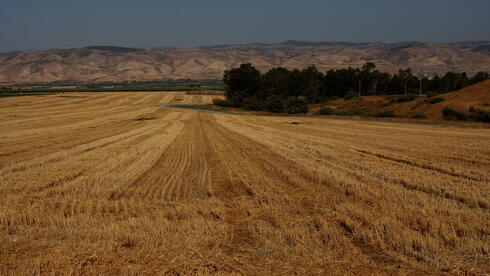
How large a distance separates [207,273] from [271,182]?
18.4 ft

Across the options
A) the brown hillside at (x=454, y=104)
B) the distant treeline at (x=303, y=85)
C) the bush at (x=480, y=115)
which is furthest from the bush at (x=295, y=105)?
the bush at (x=480, y=115)

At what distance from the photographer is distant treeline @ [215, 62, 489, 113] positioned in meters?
68.1

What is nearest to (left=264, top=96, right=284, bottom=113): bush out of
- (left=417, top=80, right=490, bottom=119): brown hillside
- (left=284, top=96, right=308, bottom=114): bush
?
(left=284, top=96, right=308, bottom=114): bush

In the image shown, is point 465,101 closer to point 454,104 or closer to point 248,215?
point 454,104

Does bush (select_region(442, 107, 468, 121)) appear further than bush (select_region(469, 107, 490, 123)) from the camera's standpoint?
Yes

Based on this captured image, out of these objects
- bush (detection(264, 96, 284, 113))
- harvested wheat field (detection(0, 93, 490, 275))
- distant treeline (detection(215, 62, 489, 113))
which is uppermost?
distant treeline (detection(215, 62, 489, 113))

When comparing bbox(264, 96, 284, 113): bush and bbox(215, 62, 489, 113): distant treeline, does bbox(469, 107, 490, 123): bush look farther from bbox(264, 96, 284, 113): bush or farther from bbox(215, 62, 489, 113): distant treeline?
bbox(264, 96, 284, 113): bush

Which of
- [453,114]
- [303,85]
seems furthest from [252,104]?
[453,114]

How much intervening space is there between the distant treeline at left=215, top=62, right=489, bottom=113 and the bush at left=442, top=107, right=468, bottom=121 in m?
25.2

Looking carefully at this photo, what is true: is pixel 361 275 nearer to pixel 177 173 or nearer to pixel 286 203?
pixel 286 203

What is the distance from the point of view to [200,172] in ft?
38.4

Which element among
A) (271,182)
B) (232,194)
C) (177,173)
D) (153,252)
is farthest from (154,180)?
(153,252)

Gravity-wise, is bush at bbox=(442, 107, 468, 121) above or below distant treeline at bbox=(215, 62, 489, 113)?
below

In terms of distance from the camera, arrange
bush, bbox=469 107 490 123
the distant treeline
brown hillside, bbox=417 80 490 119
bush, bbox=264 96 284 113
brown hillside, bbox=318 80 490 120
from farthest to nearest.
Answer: the distant treeline → bush, bbox=264 96 284 113 → brown hillside, bbox=318 80 490 120 → brown hillside, bbox=417 80 490 119 → bush, bbox=469 107 490 123
